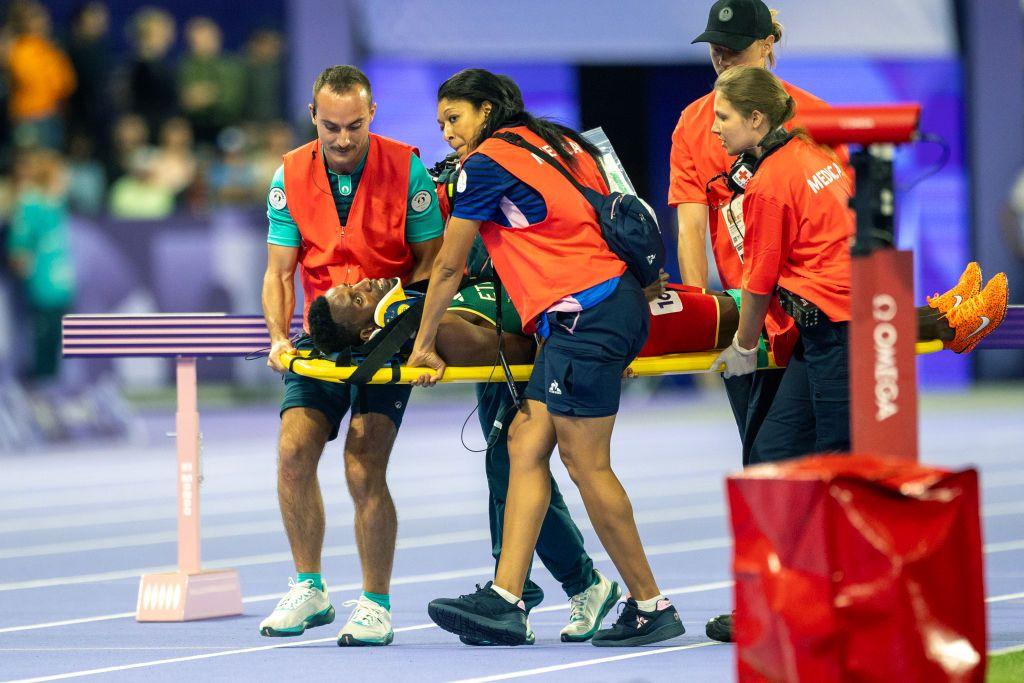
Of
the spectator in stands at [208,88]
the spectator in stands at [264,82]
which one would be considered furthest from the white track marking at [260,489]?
the spectator in stands at [264,82]

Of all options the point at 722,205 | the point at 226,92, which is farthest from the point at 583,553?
the point at 226,92

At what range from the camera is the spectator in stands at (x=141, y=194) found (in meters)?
17.5

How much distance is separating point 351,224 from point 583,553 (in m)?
1.49

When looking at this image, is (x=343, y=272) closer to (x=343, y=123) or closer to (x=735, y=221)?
(x=343, y=123)

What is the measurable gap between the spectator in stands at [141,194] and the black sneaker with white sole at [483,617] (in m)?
11.9

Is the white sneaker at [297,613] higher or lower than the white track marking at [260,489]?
lower

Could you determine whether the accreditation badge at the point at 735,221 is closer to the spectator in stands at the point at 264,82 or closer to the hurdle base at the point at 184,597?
the hurdle base at the point at 184,597

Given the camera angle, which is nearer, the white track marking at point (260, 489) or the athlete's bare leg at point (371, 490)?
the athlete's bare leg at point (371, 490)

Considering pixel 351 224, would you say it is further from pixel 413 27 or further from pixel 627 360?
pixel 413 27

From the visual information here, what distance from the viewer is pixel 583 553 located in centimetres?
643

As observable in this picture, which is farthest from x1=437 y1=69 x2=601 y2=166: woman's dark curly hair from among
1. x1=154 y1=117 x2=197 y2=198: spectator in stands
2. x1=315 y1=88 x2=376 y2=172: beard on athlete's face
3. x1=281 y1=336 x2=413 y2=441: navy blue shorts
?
x1=154 y1=117 x2=197 y2=198: spectator in stands

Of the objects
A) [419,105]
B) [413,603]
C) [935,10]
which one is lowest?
[413,603]

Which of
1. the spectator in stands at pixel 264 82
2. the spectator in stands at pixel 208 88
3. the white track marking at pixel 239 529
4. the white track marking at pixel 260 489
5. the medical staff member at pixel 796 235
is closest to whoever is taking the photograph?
the medical staff member at pixel 796 235

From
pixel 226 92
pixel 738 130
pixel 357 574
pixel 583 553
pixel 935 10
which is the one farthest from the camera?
pixel 935 10
